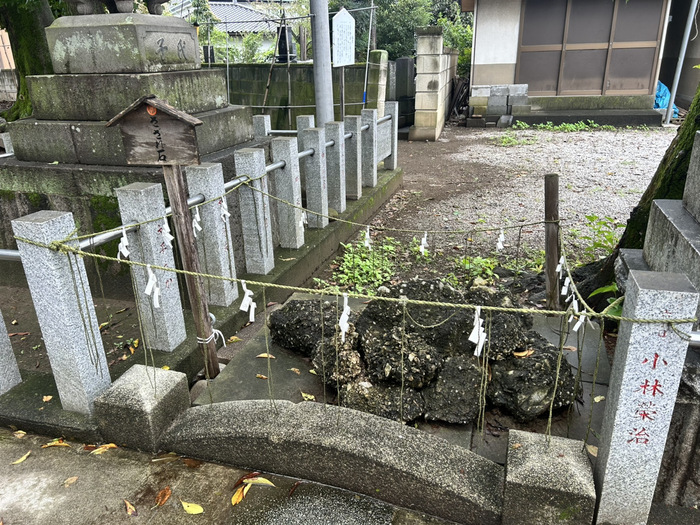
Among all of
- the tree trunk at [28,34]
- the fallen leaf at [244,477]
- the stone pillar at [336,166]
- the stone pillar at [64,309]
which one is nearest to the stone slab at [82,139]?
the stone pillar at [336,166]

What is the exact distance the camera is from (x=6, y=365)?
3.09m

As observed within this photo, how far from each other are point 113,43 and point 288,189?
1996mm

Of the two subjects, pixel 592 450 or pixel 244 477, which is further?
pixel 244 477

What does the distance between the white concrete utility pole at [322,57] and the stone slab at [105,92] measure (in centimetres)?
223

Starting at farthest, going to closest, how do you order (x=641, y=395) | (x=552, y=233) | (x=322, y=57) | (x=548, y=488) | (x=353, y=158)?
(x=353, y=158), (x=322, y=57), (x=552, y=233), (x=548, y=488), (x=641, y=395)

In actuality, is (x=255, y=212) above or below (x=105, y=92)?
below

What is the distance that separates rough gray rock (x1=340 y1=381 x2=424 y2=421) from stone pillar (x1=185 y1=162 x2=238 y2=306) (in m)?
1.71

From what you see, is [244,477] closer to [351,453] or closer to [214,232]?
[351,453]

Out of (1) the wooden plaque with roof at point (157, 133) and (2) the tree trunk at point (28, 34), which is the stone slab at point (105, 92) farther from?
(2) the tree trunk at point (28, 34)

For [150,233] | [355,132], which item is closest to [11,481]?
[150,233]

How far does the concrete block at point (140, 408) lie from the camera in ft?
9.06

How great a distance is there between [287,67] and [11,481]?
11916 millimetres

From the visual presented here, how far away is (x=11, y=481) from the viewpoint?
266 cm

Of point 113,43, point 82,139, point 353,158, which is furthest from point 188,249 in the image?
point 353,158
